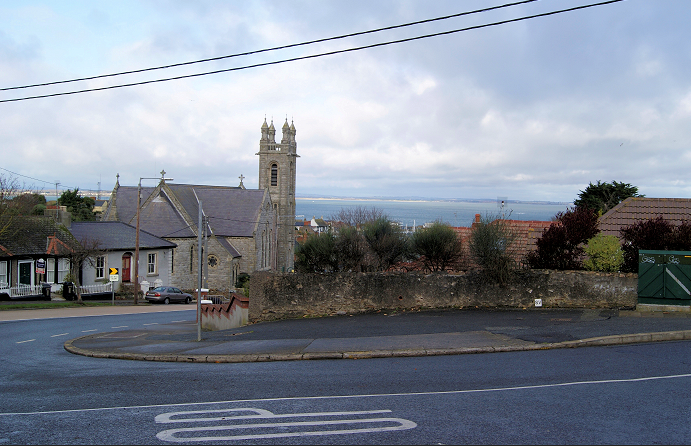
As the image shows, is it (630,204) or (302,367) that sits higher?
(630,204)

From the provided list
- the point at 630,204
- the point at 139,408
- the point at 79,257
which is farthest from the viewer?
the point at 79,257

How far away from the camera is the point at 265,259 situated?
195 feet

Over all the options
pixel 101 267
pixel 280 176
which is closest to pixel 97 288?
pixel 101 267

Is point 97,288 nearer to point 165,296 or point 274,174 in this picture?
point 165,296

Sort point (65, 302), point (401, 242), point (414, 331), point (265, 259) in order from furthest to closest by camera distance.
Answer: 1. point (265, 259)
2. point (65, 302)
3. point (401, 242)
4. point (414, 331)

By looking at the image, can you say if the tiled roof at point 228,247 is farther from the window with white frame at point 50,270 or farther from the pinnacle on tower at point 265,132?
the pinnacle on tower at point 265,132

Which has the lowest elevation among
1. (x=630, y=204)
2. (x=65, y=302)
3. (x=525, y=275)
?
(x=65, y=302)

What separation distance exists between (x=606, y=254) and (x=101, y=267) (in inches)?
1434

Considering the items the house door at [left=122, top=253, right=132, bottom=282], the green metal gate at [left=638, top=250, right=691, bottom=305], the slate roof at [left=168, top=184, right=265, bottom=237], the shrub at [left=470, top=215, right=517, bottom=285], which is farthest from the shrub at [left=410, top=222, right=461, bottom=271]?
the slate roof at [left=168, top=184, right=265, bottom=237]

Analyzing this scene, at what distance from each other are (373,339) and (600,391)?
255 inches

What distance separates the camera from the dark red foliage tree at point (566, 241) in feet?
61.0

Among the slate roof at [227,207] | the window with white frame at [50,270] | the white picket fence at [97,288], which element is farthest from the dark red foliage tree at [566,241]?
the slate roof at [227,207]

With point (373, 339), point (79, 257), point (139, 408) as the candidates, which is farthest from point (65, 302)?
point (139, 408)

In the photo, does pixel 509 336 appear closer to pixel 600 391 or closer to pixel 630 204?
pixel 600 391
